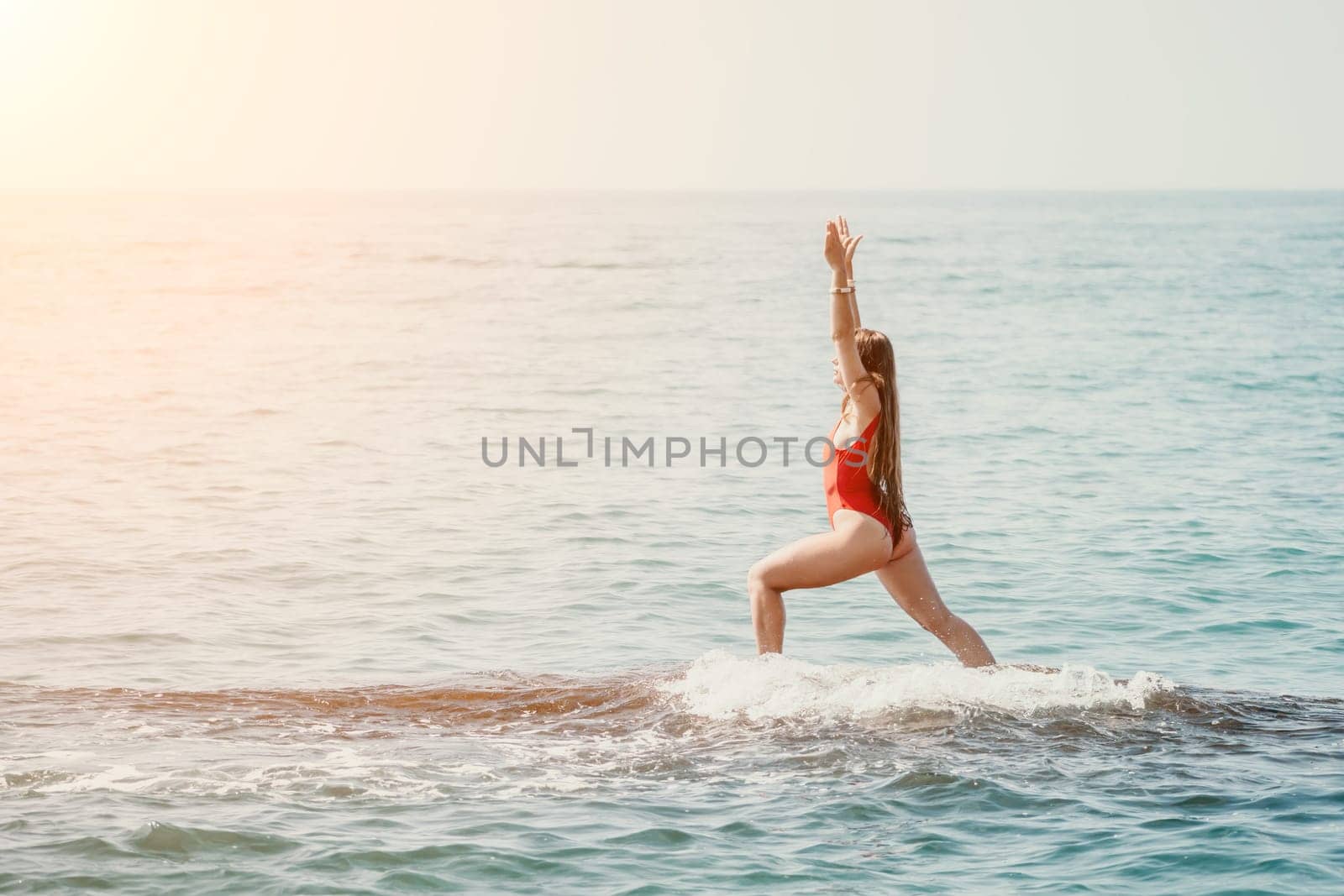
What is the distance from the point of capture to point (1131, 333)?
3466cm

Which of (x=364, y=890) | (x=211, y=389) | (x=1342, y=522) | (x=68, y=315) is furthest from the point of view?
(x=68, y=315)

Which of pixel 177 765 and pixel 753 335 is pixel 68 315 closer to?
pixel 753 335

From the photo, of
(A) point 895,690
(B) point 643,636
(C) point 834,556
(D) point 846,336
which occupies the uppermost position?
(D) point 846,336

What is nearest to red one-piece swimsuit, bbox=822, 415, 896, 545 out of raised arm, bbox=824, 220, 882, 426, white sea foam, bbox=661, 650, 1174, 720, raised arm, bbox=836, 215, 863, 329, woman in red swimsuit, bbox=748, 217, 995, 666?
woman in red swimsuit, bbox=748, 217, 995, 666

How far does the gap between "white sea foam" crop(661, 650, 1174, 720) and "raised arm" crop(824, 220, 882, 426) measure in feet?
5.02

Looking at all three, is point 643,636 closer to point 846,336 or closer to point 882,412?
point 882,412

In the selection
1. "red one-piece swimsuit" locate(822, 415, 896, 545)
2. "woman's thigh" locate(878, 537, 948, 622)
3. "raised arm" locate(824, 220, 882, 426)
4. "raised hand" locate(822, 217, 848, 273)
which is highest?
"raised hand" locate(822, 217, 848, 273)

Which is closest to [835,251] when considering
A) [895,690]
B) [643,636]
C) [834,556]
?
[834,556]

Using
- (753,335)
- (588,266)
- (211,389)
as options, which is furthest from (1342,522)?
(588,266)

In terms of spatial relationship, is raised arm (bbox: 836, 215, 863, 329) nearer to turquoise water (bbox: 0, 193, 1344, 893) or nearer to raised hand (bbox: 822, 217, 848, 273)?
raised hand (bbox: 822, 217, 848, 273)

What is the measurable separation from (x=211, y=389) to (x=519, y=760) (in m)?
19.7

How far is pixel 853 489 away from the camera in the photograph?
23.8 ft

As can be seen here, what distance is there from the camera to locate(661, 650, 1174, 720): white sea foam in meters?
7.45

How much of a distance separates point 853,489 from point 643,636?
3158mm
